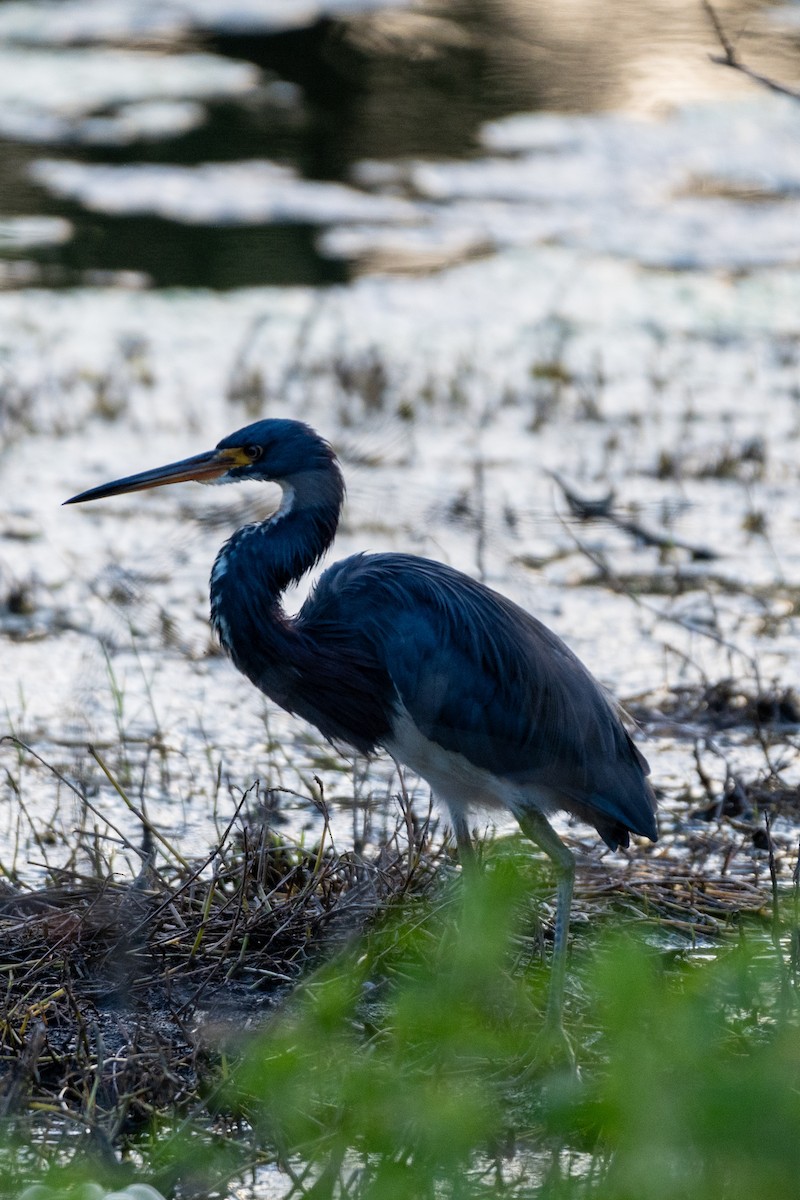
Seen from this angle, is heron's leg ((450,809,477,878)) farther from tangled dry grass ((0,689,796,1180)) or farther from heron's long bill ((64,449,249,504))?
heron's long bill ((64,449,249,504))

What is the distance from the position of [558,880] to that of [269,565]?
0.94m

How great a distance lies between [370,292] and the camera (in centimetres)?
1059

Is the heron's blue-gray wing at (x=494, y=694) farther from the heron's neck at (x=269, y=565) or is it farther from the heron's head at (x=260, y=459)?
the heron's head at (x=260, y=459)

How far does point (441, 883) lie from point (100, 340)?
618 cm

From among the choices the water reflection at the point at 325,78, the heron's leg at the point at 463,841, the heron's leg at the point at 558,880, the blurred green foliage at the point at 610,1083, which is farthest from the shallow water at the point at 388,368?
the blurred green foliage at the point at 610,1083

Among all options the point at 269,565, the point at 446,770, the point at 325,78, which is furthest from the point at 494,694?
the point at 325,78

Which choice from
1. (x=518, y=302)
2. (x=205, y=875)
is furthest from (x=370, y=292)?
(x=205, y=875)

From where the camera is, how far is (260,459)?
4059 mm

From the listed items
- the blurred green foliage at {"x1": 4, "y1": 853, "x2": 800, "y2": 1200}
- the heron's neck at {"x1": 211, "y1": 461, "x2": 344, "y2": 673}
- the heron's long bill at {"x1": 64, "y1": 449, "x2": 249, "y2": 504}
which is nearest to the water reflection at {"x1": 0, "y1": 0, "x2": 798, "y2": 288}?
the heron's long bill at {"x1": 64, "y1": 449, "x2": 249, "y2": 504}

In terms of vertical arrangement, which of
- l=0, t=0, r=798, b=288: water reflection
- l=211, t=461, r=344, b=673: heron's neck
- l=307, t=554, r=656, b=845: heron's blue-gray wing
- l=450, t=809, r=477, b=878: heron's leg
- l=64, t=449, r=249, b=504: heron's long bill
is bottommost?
l=450, t=809, r=477, b=878: heron's leg

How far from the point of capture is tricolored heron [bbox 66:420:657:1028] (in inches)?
156

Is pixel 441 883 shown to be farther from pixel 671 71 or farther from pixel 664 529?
pixel 671 71

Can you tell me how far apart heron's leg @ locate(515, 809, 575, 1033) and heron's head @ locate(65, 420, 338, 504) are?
895 mm

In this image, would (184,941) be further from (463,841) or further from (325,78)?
(325,78)
